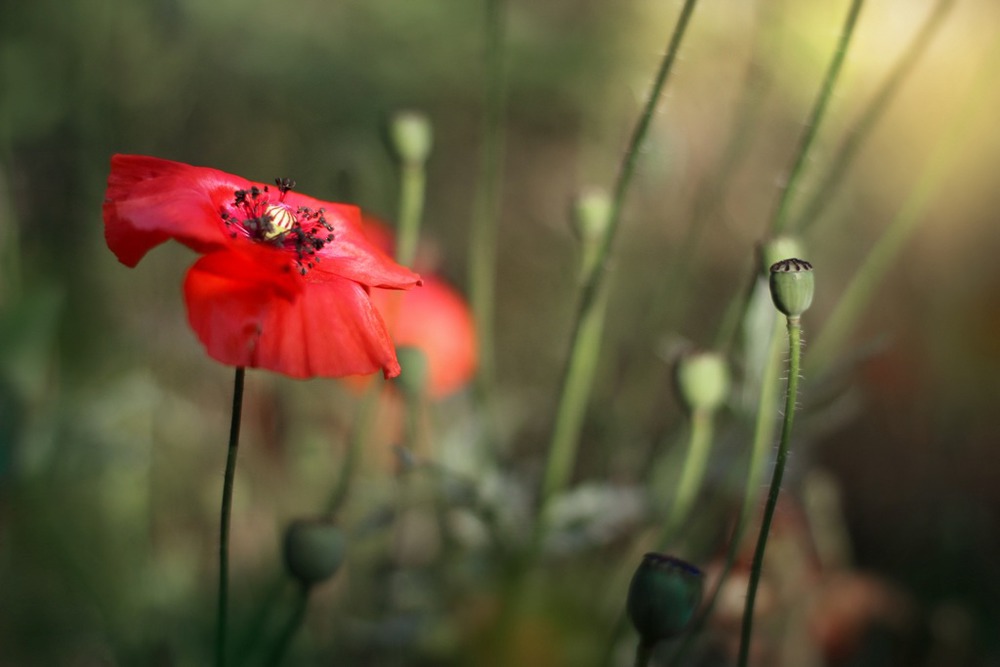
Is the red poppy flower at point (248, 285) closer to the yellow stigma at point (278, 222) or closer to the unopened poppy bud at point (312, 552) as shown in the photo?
the yellow stigma at point (278, 222)

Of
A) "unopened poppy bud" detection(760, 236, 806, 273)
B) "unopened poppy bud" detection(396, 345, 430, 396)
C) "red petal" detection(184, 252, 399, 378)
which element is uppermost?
"unopened poppy bud" detection(760, 236, 806, 273)

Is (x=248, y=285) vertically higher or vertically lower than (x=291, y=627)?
higher

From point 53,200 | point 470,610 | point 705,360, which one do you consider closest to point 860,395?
point 470,610

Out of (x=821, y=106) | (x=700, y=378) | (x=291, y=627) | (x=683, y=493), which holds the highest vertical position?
(x=821, y=106)

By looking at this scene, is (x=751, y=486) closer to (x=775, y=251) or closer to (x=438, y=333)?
(x=775, y=251)

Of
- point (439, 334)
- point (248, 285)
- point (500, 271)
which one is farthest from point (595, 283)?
point (500, 271)

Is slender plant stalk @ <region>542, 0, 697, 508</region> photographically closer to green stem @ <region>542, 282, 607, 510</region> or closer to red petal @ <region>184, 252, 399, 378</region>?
green stem @ <region>542, 282, 607, 510</region>

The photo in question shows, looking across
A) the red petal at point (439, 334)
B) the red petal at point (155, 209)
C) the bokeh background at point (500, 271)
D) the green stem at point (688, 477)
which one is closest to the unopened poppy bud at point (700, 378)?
the green stem at point (688, 477)

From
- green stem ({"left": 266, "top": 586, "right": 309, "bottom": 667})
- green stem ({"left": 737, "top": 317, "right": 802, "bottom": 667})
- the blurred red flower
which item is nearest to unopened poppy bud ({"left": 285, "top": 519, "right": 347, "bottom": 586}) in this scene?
green stem ({"left": 266, "top": 586, "right": 309, "bottom": 667})
